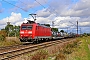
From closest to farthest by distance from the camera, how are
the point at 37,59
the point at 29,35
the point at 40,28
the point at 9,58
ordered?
the point at 37,59
the point at 9,58
the point at 29,35
the point at 40,28

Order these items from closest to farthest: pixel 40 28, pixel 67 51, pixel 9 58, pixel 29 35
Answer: pixel 9 58
pixel 67 51
pixel 29 35
pixel 40 28

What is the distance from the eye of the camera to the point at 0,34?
41.0 meters

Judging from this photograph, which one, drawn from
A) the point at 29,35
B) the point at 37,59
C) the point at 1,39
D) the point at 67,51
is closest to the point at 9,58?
the point at 37,59

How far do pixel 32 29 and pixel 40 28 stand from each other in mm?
3242

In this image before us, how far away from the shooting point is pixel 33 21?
35.2m

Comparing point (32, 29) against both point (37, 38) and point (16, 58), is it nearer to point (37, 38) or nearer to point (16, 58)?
point (37, 38)

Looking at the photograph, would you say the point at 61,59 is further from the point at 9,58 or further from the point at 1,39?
the point at 1,39

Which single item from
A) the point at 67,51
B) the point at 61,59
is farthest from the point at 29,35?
the point at 61,59

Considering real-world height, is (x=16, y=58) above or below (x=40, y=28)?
below

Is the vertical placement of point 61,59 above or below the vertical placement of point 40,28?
below

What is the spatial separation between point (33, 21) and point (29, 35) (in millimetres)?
2586

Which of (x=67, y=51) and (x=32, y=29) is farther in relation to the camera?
(x=32, y=29)

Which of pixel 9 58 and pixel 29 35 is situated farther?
pixel 29 35

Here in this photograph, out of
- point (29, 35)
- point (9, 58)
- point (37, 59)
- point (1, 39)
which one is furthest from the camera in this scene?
point (1, 39)
